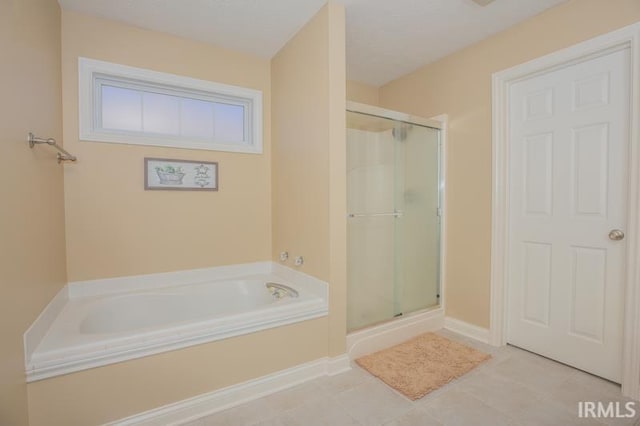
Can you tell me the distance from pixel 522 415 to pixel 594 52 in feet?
7.09

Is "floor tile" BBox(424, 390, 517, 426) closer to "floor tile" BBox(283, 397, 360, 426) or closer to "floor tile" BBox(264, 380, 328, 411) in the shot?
"floor tile" BBox(283, 397, 360, 426)

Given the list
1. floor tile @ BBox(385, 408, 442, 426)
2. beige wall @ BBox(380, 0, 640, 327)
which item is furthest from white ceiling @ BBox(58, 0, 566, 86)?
floor tile @ BBox(385, 408, 442, 426)

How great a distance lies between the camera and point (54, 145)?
155 centimetres

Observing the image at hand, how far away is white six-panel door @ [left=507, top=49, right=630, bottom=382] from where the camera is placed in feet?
5.83

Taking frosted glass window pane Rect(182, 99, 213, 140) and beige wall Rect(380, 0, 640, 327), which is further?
frosted glass window pane Rect(182, 99, 213, 140)

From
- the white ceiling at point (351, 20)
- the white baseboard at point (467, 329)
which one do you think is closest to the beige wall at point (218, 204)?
the white ceiling at point (351, 20)

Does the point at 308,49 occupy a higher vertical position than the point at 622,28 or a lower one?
higher

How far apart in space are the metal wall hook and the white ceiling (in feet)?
3.33

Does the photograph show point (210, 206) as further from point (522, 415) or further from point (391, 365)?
point (522, 415)

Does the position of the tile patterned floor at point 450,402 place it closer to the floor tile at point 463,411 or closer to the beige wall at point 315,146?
the floor tile at point 463,411

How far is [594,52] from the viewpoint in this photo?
1804mm

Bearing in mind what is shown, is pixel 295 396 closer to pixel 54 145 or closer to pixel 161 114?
pixel 54 145

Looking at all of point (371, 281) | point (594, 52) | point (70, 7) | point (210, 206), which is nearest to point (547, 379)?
point (371, 281)
